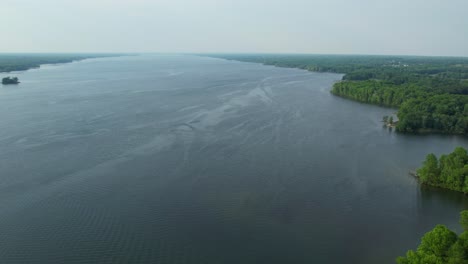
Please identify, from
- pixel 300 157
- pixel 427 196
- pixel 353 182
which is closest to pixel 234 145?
pixel 300 157

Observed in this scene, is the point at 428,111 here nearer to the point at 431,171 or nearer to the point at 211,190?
the point at 431,171

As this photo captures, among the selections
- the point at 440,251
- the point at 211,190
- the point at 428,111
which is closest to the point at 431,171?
the point at 440,251

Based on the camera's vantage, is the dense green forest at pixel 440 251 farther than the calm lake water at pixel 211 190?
No

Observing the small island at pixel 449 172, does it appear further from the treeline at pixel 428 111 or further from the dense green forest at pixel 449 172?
the treeline at pixel 428 111

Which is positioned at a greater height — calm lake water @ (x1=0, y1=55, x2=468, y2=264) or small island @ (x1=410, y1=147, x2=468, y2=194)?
small island @ (x1=410, y1=147, x2=468, y2=194)

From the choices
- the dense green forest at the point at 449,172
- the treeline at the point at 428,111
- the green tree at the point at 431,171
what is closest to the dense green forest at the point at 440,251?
the dense green forest at the point at 449,172

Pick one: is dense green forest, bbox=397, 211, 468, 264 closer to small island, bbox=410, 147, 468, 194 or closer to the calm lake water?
the calm lake water

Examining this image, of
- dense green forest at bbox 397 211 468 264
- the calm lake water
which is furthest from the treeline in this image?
dense green forest at bbox 397 211 468 264
